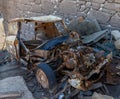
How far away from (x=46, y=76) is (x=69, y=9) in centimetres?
340

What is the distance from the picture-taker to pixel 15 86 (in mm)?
5641

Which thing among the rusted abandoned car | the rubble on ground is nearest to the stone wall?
the rubble on ground

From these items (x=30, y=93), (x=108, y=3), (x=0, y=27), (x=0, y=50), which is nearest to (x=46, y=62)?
(x=30, y=93)

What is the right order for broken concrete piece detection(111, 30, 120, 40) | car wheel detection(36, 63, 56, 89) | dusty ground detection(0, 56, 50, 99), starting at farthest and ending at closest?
broken concrete piece detection(111, 30, 120, 40) < dusty ground detection(0, 56, 50, 99) < car wheel detection(36, 63, 56, 89)

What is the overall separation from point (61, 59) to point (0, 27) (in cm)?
625

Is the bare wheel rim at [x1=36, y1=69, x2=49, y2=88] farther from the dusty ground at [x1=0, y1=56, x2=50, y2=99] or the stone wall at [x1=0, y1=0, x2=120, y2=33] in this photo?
the stone wall at [x1=0, y1=0, x2=120, y2=33]

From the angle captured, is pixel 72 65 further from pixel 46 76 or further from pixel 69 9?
pixel 69 9

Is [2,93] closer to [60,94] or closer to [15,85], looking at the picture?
[15,85]

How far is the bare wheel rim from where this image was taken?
537 centimetres

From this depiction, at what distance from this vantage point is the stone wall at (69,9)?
704 cm

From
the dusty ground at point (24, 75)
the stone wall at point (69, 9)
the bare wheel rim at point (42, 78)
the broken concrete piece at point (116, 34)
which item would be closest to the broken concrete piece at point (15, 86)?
the dusty ground at point (24, 75)

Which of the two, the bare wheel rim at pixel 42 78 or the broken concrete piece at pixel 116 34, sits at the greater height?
the broken concrete piece at pixel 116 34

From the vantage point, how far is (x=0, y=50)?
950 cm

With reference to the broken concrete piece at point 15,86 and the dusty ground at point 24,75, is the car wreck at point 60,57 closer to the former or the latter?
the dusty ground at point 24,75
